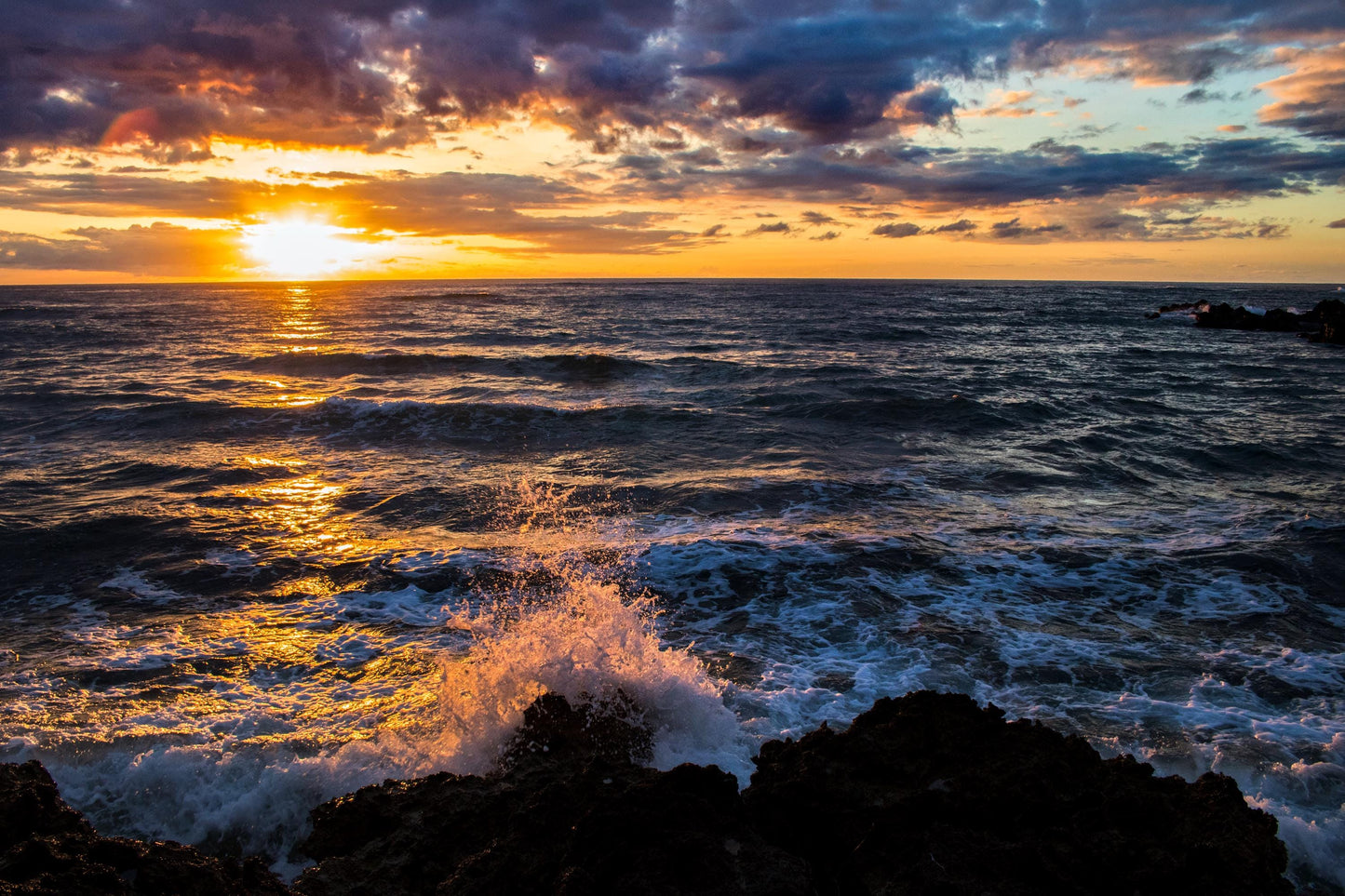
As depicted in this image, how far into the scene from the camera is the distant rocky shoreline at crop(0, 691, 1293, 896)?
2.88 meters

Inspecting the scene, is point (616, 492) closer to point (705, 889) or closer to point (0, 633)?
point (0, 633)

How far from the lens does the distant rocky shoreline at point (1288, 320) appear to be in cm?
3284

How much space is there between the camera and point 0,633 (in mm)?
6320

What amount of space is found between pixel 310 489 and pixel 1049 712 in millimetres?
10181

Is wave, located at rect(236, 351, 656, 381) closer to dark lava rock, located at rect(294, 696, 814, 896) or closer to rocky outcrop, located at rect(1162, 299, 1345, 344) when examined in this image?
dark lava rock, located at rect(294, 696, 814, 896)

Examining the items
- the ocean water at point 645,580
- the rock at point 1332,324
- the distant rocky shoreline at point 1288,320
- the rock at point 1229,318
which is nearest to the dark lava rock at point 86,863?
the ocean water at point 645,580

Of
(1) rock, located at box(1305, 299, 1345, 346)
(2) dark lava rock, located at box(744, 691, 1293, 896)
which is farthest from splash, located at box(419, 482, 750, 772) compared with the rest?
(1) rock, located at box(1305, 299, 1345, 346)

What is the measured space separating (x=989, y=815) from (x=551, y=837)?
6.56 feet

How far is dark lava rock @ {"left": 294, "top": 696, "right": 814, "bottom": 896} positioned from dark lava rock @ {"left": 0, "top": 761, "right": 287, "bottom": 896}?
13.4 inches

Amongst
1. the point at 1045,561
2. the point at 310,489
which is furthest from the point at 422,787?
the point at 310,489

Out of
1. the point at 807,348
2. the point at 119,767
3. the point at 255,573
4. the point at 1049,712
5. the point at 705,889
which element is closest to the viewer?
the point at 705,889

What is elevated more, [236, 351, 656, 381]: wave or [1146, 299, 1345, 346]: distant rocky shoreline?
[1146, 299, 1345, 346]: distant rocky shoreline

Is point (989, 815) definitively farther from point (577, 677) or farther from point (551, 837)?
point (577, 677)

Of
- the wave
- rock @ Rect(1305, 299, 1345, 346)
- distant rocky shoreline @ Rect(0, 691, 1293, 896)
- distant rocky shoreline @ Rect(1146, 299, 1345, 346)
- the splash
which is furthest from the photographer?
distant rocky shoreline @ Rect(1146, 299, 1345, 346)
